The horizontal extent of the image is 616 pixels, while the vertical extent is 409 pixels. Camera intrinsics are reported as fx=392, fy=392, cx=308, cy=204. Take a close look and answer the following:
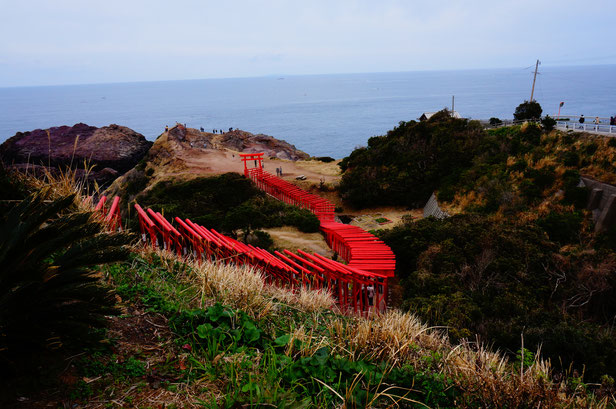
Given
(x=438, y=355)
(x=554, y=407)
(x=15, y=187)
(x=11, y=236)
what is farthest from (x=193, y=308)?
(x=15, y=187)

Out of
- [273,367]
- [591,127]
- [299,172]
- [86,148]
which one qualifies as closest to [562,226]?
[591,127]

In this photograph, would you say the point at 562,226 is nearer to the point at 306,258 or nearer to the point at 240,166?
the point at 306,258

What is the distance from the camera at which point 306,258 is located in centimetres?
1428

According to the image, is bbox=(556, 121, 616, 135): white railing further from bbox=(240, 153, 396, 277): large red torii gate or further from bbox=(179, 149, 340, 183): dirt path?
bbox=(240, 153, 396, 277): large red torii gate

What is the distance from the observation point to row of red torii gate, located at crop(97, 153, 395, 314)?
30.2 feet

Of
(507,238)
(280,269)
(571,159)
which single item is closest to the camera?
(280,269)

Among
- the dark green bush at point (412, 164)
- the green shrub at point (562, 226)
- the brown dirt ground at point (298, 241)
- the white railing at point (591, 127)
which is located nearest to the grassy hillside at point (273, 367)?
the brown dirt ground at point (298, 241)

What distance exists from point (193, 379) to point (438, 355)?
252 cm

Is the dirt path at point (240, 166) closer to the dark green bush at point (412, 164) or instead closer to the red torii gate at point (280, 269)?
the dark green bush at point (412, 164)

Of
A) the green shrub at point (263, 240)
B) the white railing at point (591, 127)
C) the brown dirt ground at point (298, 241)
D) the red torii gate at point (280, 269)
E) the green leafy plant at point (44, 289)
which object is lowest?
the brown dirt ground at point (298, 241)

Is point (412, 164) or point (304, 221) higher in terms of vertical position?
point (412, 164)

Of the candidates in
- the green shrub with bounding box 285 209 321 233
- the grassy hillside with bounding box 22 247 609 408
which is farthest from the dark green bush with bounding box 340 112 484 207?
the grassy hillside with bounding box 22 247 609 408

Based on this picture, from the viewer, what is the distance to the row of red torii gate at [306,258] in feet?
30.2

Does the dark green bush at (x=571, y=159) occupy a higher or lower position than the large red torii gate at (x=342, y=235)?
higher
